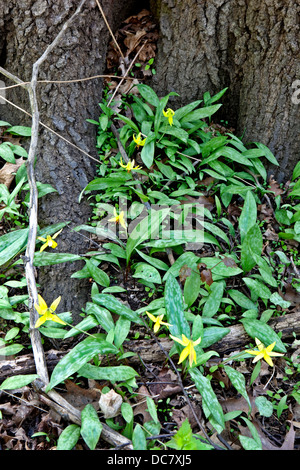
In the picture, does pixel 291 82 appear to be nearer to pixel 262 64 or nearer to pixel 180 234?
pixel 262 64

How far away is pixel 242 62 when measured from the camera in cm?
289

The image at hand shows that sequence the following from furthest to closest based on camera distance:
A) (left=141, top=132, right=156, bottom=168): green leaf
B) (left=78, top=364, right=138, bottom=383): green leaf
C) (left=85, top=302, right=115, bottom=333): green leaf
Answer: (left=141, top=132, right=156, bottom=168): green leaf, (left=85, top=302, right=115, bottom=333): green leaf, (left=78, top=364, right=138, bottom=383): green leaf

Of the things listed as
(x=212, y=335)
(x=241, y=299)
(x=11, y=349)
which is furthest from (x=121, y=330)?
(x=241, y=299)

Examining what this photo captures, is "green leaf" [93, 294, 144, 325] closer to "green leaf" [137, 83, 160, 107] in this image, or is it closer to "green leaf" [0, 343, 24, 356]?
"green leaf" [0, 343, 24, 356]

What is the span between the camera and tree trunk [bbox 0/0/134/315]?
2639mm

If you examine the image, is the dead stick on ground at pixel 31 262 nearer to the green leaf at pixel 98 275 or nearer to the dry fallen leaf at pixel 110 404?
the dry fallen leaf at pixel 110 404

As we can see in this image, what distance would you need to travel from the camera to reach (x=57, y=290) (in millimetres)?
2461

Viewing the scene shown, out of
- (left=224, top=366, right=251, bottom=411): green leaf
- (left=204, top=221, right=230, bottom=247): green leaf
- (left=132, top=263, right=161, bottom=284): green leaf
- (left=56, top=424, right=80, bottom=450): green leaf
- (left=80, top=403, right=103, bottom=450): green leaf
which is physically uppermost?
(left=204, top=221, right=230, bottom=247): green leaf

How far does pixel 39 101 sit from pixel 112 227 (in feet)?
3.43

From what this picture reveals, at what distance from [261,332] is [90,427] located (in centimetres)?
103

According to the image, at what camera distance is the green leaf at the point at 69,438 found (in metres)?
1.80

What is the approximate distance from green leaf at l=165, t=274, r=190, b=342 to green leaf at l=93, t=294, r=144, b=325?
0.20 meters

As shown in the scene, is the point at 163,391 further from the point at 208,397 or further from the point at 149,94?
the point at 149,94

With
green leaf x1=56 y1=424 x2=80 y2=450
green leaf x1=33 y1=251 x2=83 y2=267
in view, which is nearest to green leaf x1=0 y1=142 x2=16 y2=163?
green leaf x1=33 y1=251 x2=83 y2=267
